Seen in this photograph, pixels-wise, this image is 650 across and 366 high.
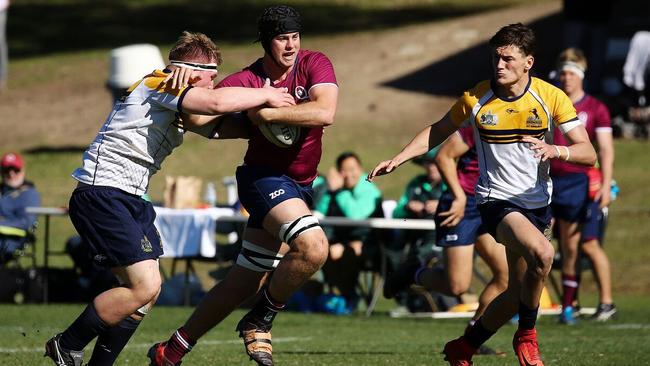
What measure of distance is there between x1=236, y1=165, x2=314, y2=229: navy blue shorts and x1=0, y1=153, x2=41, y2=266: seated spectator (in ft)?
25.6

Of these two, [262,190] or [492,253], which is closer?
[262,190]

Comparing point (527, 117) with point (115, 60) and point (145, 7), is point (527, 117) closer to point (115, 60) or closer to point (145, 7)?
point (115, 60)

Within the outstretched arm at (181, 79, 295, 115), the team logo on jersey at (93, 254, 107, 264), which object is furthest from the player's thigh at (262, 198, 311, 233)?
the team logo on jersey at (93, 254, 107, 264)

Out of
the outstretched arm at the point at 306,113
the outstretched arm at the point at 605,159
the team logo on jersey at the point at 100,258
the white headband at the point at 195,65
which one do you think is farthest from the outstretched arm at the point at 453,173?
the team logo on jersey at the point at 100,258

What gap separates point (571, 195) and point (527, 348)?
5.00 m

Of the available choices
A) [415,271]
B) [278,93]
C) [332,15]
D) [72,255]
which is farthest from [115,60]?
[332,15]

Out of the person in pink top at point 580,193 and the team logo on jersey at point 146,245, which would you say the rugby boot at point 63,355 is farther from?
the person in pink top at point 580,193

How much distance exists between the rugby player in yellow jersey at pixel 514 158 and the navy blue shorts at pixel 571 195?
4502 millimetres

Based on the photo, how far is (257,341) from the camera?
7531mm

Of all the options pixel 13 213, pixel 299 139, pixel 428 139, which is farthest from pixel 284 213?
pixel 13 213

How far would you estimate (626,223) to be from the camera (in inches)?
757

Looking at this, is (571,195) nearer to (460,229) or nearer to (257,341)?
(460,229)

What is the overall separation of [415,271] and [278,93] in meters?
4.34

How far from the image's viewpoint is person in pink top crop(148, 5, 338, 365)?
7.47 meters
